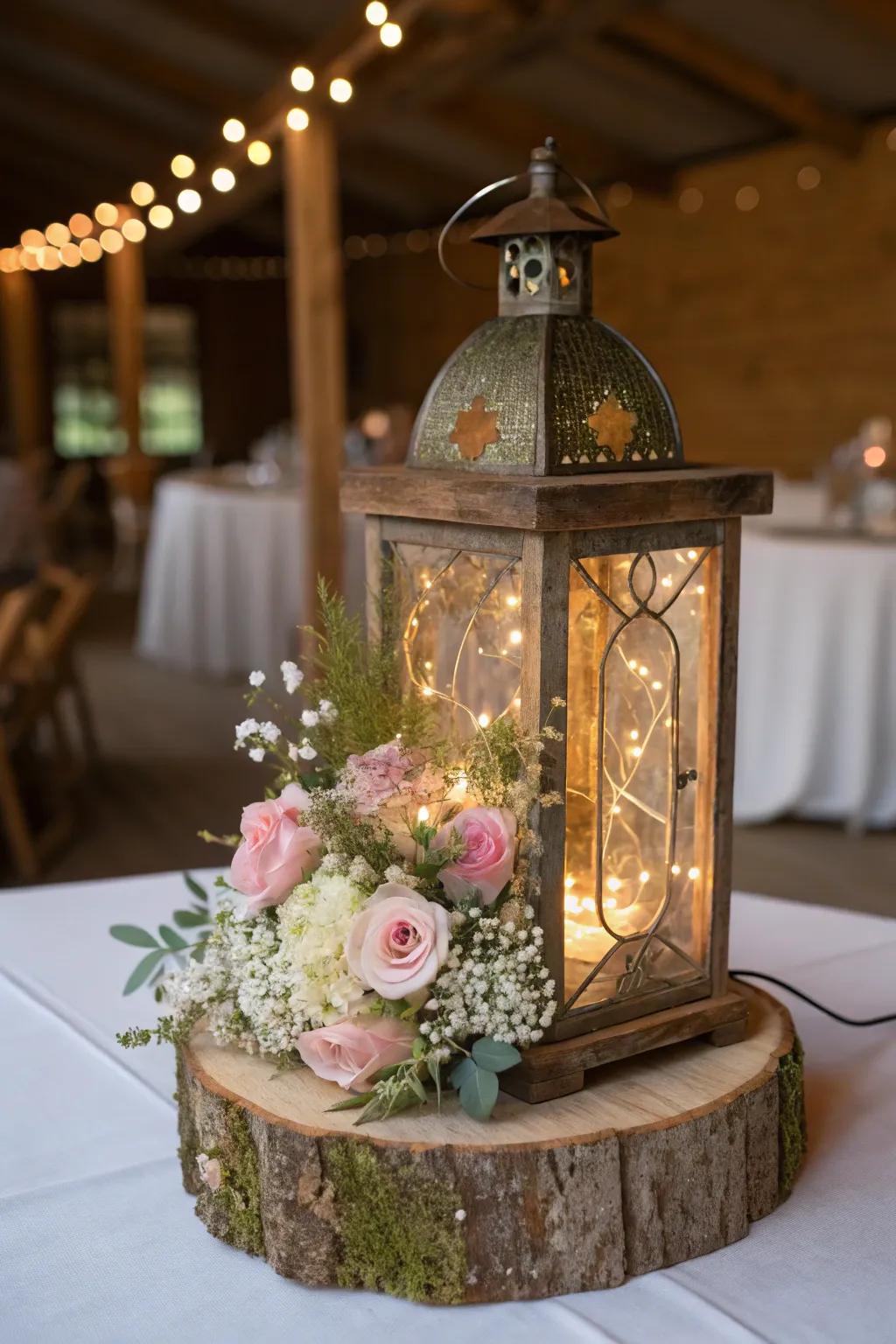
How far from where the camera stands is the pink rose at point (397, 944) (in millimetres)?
1069

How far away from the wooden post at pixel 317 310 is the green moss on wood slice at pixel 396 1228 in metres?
5.19

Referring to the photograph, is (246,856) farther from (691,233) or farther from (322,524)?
(691,233)

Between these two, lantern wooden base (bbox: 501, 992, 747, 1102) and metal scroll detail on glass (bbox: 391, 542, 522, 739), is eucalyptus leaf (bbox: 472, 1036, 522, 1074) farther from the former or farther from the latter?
metal scroll detail on glass (bbox: 391, 542, 522, 739)

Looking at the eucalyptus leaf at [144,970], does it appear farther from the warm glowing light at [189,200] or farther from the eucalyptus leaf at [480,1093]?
the warm glowing light at [189,200]

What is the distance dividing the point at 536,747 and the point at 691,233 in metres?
9.27

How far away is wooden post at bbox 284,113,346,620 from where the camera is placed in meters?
6.26

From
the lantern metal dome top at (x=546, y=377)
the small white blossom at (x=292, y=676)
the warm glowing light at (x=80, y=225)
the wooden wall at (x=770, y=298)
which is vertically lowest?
the small white blossom at (x=292, y=676)

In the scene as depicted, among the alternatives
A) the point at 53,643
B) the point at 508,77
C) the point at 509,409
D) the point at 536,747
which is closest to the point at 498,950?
the point at 536,747

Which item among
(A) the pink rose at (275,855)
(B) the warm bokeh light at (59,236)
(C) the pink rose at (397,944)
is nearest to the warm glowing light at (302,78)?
(A) the pink rose at (275,855)

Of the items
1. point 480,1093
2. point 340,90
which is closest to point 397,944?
point 480,1093

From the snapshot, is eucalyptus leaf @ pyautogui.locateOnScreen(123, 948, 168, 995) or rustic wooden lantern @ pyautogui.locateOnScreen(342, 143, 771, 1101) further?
eucalyptus leaf @ pyautogui.locateOnScreen(123, 948, 168, 995)

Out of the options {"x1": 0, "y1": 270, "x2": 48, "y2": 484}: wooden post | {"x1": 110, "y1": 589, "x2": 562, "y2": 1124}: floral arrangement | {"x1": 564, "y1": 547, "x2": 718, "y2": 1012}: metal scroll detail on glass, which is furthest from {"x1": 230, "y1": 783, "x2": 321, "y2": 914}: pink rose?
{"x1": 0, "y1": 270, "x2": 48, "y2": 484}: wooden post

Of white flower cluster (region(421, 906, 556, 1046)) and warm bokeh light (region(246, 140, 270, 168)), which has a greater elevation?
warm bokeh light (region(246, 140, 270, 168))

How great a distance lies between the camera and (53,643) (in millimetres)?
4195
